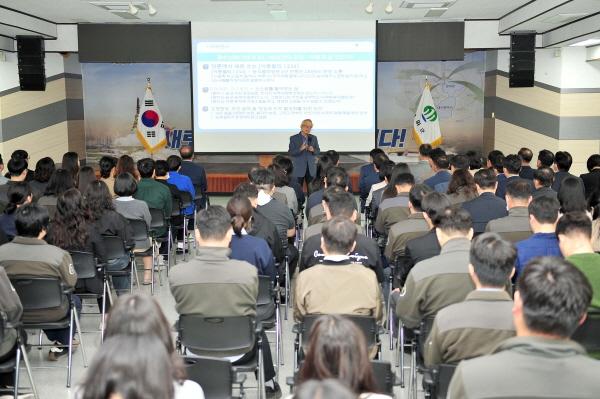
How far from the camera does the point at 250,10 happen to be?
10.5 meters

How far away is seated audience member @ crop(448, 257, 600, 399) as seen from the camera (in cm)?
215

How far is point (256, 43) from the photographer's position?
11766mm

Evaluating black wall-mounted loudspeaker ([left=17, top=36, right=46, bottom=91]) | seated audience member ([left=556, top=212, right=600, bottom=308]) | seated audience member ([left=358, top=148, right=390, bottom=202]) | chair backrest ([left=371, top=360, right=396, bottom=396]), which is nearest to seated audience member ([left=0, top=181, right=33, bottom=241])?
chair backrest ([left=371, top=360, right=396, bottom=396])

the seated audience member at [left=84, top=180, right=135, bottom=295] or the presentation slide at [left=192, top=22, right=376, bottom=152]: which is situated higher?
the presentation slide at [left=192, top=22, right=376, bottom=152]

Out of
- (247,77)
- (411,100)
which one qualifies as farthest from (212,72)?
(411,100)

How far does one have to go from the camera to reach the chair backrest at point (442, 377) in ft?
10.0

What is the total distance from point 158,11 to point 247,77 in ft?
6.21

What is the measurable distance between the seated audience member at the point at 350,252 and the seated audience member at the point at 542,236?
95 centimetres

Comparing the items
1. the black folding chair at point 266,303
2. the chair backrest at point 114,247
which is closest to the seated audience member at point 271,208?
the chair backrest at point 114,247

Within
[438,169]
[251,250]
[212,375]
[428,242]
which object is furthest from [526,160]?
[212,375]

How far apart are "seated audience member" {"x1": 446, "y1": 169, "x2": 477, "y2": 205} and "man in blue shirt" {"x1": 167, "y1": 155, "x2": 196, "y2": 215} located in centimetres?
324

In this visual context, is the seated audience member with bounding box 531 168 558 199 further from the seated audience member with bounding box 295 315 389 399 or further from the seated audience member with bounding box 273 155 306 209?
the seated audience member with bounding box 295 315 389 399

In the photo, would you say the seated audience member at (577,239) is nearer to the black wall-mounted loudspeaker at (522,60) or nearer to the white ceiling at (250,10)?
the white ceiling at (250,10)

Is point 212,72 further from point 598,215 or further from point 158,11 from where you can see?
point 598,215
